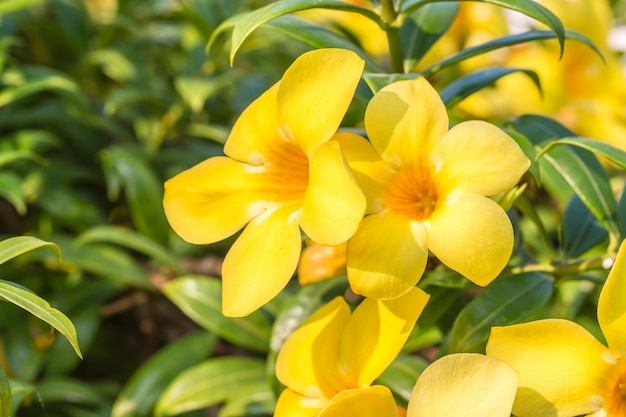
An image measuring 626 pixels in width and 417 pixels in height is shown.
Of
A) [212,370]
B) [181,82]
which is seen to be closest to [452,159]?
[212,370]

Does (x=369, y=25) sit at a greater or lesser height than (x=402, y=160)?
lesser

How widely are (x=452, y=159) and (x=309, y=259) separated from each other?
34 centimetres

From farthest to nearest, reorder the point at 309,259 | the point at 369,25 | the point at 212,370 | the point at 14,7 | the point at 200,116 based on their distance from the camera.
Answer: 1. the point at 369,25
2. the point at 200,116
3. the point at 14,7
4. the point at 212,370
5. the point at 309,259

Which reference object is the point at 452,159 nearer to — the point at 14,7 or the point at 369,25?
the point at 14,7

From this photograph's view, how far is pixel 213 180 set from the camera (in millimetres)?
710

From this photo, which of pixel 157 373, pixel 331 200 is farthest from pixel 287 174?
pixel 157 373

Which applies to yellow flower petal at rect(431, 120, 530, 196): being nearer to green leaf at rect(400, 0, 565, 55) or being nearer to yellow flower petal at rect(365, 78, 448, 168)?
yellow flower petal at rect(365, 78, 448, 168)

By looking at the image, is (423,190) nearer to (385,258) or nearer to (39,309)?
(385,258)

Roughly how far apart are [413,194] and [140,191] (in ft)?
2.78

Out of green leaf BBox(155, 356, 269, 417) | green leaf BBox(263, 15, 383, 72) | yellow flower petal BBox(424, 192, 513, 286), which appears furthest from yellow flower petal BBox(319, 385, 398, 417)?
green leaf BBox(155, 356, 269, 417)

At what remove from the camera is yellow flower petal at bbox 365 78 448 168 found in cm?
65

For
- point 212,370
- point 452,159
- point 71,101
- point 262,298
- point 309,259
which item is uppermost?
point 452,159

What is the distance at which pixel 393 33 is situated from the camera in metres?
0.85

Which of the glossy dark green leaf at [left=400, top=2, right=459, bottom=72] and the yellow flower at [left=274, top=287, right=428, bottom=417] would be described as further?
the glossy dark green leaf at [left=400, top=2, right=459, bottom=72]
